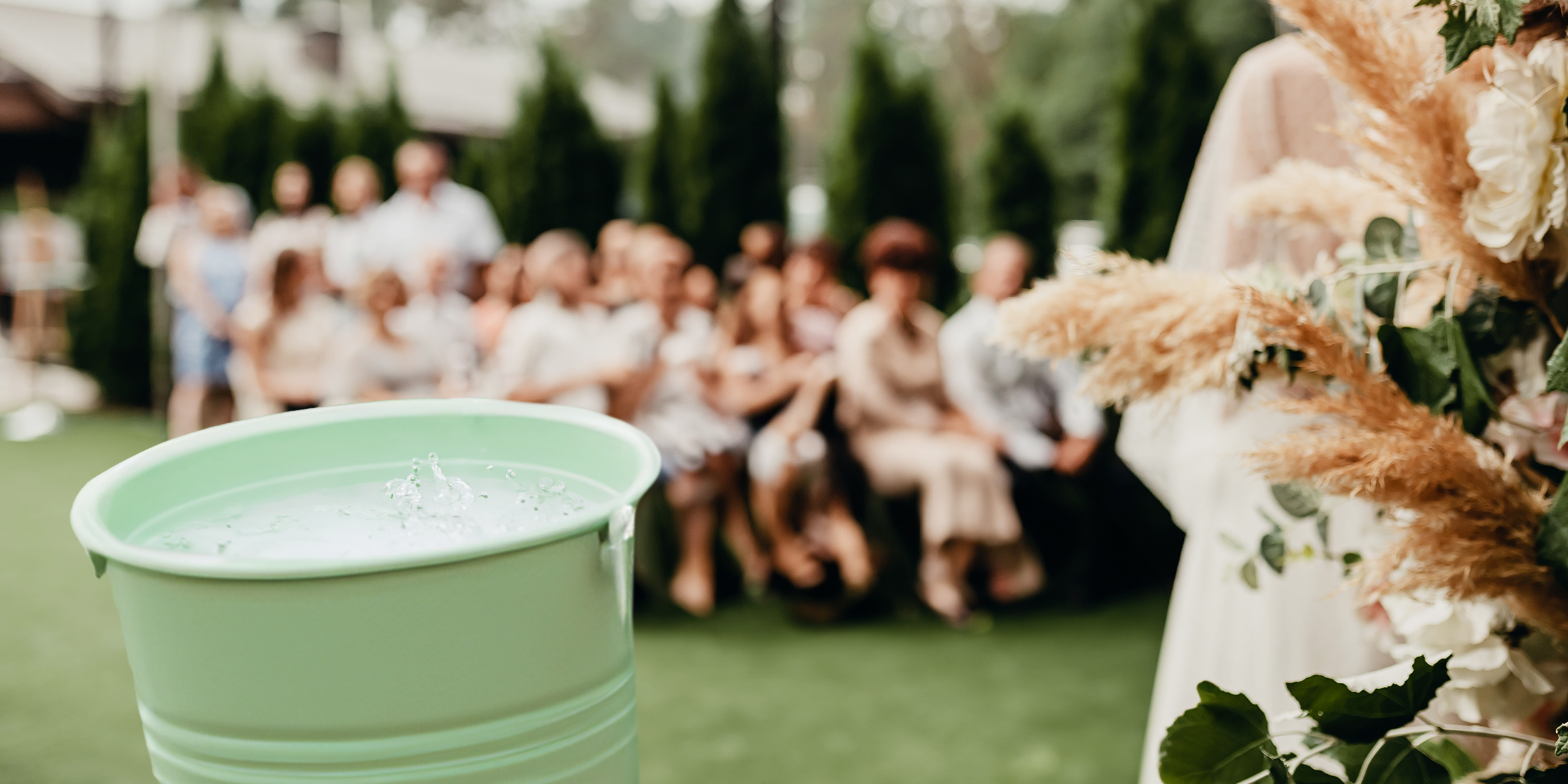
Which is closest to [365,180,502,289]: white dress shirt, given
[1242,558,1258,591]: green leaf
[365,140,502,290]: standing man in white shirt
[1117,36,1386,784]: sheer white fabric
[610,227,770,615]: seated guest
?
[365,140,502,290]: standing man in white shirt

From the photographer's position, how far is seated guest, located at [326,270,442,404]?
469 centimetres

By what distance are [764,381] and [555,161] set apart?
3768 mm

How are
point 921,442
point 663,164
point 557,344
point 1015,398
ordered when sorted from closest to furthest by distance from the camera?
point 921,442 < point 557,344 < point 1015,398 < point 663,164

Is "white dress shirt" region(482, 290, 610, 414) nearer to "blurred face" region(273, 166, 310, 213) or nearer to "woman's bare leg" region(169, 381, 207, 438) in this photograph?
"woman's bare leg" region(169, 381, 207, 438)

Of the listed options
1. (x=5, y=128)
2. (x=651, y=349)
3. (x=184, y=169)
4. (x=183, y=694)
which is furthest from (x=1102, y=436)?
(x=5, y=128)

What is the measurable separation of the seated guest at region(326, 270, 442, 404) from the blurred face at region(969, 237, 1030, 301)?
2.26 metres

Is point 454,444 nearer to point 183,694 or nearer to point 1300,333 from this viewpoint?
point 183,694

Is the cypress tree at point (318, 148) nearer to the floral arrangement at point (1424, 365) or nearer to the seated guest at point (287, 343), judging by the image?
the seated guest at point (287, 343)

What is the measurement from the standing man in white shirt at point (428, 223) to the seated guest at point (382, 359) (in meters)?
1.38

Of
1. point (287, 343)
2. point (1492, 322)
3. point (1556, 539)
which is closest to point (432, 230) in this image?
point (287, 343)

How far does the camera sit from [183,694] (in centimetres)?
74

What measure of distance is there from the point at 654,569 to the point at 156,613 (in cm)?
396

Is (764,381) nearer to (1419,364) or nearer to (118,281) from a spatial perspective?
(1419,364)

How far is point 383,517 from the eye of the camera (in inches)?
33.8
